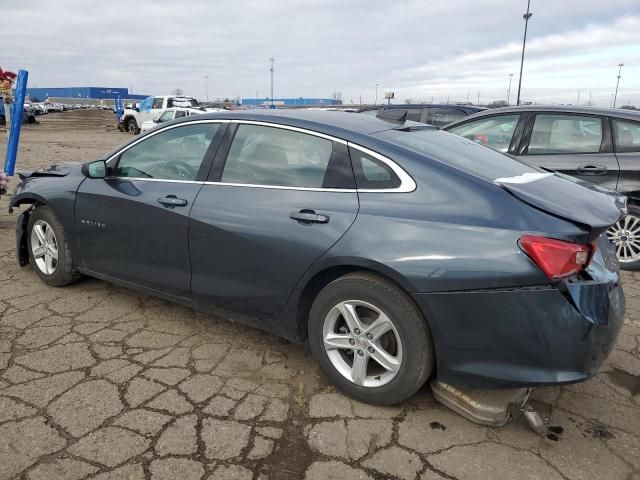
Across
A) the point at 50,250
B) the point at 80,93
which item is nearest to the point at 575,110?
the point at 50,250

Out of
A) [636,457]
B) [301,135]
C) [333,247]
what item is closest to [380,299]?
[333,247]

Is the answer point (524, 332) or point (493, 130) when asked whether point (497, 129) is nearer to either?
point (493, 130)

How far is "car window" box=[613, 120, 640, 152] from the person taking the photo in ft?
15.9

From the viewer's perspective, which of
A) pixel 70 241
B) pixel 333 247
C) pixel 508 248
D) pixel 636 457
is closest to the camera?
pixel 508 248

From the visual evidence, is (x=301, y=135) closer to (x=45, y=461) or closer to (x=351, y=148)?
(x=351, y=148)

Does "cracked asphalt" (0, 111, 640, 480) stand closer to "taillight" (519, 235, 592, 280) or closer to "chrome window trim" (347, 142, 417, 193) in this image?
"taillight" (519, 235, 592, 280)

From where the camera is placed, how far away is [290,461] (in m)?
2.27

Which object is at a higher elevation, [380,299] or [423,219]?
[423,219]

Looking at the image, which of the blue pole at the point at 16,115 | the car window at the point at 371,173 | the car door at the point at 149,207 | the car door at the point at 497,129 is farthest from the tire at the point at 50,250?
A: the blue pole at the point at 16,115

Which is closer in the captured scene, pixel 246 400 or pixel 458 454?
pixel 458 454

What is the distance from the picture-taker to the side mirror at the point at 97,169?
3.65 meters

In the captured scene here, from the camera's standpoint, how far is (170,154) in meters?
3.47

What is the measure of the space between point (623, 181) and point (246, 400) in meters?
4.21

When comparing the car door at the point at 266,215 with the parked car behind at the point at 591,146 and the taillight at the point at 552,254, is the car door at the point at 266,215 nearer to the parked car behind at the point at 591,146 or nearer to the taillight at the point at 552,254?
the taillight at the point at 552,254
